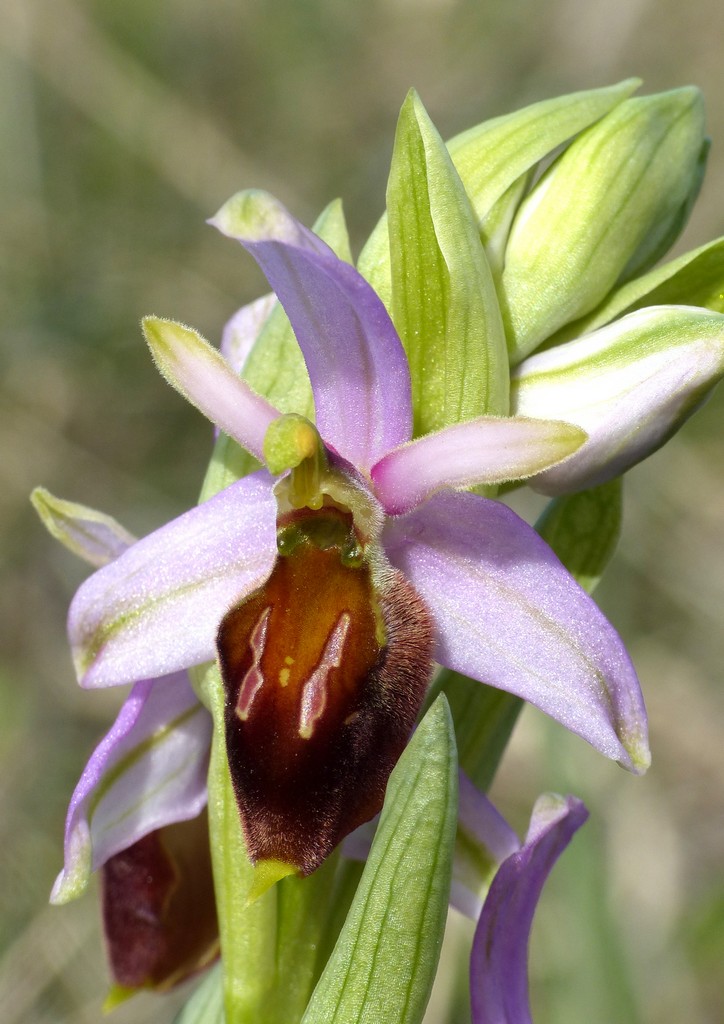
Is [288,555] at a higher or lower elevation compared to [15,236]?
higher

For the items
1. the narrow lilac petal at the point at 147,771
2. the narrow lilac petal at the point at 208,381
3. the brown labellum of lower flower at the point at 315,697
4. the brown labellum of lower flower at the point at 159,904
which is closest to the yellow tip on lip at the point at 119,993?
the brown labellum of lower flower at the point at 159,904

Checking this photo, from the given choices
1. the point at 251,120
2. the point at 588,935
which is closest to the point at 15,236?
the point at 251,120

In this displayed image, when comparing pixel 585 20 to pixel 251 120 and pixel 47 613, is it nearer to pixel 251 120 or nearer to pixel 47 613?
pixel 251 120

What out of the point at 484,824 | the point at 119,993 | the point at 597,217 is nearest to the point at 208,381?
the point at 597,217

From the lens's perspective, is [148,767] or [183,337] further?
[148,767]

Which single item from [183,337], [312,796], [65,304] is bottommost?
[65,304]

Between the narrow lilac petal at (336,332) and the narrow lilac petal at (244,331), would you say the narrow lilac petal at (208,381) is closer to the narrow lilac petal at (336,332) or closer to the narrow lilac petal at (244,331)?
the narrow lilac petal at (336,332)

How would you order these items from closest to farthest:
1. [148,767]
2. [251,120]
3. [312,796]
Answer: [312,796], [148,767], [251,120]
